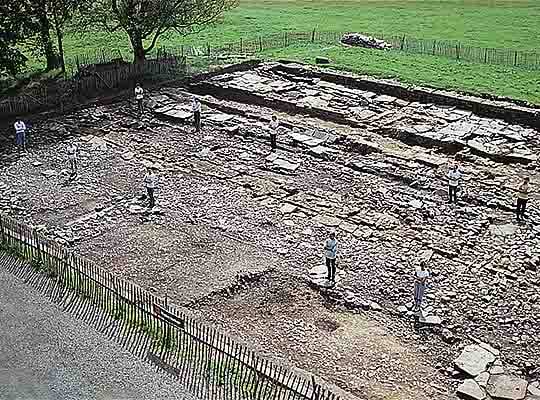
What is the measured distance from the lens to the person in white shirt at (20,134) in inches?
1066

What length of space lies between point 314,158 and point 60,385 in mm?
14874

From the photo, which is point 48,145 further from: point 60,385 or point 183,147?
Result: point 60,385

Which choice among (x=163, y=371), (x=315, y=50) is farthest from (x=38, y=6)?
(x=163, y=371)

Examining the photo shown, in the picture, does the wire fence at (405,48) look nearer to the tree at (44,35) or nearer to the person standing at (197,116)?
the tree at (44,35)

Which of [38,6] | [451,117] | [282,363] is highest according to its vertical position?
[38,6]

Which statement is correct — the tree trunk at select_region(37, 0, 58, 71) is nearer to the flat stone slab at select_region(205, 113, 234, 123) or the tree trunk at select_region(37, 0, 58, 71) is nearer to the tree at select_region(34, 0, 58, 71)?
the tree at select_region(34, 0, 58, 71)

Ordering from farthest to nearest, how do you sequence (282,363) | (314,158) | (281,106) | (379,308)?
(281,106)
(314,158)
(379,308)
(282,363)

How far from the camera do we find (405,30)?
Result: 47.4m

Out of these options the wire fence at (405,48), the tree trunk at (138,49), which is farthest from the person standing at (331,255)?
the wire fence at (405,48)

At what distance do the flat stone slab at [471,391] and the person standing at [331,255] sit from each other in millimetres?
4833

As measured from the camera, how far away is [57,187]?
23953 millimetres

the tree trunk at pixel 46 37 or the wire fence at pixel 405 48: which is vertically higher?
the tree trunk at pixel 46 37

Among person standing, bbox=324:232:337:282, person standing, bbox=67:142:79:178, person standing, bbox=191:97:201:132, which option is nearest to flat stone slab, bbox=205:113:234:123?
person standing, bbox=191:97:201:132

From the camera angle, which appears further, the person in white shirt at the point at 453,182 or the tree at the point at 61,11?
the tree at the point at 61,11
